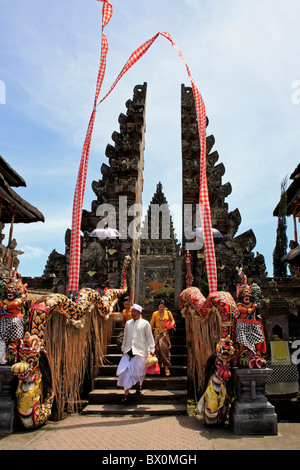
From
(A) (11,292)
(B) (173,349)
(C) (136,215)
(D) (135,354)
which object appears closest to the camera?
(A) (11,292)

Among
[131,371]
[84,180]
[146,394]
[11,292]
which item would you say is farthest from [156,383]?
[84,180]

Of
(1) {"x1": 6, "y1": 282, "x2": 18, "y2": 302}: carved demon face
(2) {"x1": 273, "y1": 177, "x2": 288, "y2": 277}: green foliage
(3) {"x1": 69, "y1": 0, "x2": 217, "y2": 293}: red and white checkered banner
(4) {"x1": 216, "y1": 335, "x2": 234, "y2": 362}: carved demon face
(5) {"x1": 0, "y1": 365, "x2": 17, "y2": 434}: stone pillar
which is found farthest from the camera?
(2) {"x1": 273, "y1": 177, "x2": 288, "y2": 277}: green foliage

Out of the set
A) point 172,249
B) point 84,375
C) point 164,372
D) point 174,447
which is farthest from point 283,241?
point 174,447

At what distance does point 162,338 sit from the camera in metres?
6.38

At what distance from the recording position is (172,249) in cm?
2675

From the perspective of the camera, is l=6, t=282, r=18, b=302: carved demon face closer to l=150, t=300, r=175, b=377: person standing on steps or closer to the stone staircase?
the stone staircase

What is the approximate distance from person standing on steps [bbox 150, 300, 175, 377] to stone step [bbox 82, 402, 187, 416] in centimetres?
91

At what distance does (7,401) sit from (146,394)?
7.10 ft

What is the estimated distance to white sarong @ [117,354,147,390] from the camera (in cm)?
529

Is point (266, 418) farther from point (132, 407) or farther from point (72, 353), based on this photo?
point (72, 353)

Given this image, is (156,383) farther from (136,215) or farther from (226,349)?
(136,215)

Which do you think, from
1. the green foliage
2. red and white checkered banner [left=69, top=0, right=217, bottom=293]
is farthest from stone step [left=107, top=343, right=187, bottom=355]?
the green foliage

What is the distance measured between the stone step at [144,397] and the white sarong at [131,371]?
0.25 m

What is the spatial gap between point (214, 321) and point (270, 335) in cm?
156
